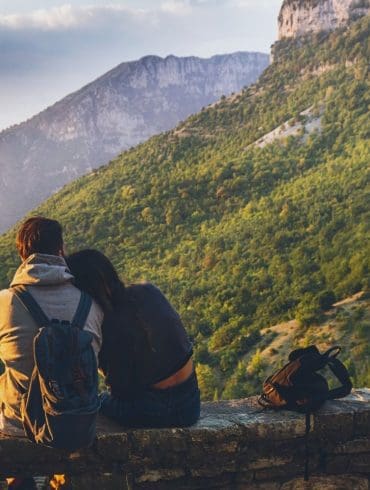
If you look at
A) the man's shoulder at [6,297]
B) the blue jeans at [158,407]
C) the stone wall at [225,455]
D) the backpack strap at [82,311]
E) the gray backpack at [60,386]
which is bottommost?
the stone wall at [225,455]

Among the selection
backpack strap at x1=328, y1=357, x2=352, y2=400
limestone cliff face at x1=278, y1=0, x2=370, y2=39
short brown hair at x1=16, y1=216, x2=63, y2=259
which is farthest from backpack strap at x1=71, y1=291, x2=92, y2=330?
limestone cliff face at x1=278, y1=0, x2=370, y2=39

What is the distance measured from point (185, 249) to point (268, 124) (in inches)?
1233

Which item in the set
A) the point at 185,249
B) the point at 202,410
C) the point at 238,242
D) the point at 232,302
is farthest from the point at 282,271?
the point at 202,410

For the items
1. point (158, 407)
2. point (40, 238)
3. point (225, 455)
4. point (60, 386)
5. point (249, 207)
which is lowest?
point (225, 455)

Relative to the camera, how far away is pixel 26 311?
2969 millimetres

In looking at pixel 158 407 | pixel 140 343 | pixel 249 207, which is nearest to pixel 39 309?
pixel 140 343

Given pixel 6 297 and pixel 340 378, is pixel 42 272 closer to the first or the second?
pixel 6 297

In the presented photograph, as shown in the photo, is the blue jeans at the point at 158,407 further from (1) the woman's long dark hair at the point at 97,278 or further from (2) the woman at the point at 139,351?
(1) the woman's long dark hair at the point at 97,278

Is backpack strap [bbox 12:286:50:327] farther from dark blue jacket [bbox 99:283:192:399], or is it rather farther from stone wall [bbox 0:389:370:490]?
stone wall [bbox 0:389:370:490]

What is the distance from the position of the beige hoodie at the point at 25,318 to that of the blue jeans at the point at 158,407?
49 cm

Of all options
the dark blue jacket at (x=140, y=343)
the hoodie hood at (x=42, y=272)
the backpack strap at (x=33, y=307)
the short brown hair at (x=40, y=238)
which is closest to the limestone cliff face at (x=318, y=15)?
the dark blue jacket at (x=140, y=343)

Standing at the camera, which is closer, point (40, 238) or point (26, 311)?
point (26, 311)

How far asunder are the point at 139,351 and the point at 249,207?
5131 cm

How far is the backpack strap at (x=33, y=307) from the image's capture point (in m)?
2.96
